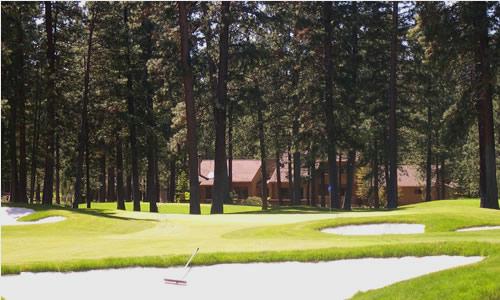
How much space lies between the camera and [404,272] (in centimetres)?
1145

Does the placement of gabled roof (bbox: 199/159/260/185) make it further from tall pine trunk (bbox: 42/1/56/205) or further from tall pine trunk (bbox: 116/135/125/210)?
tall pine trunk (bbox: 42/1/56/205)

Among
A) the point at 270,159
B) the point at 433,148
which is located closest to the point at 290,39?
the point at 433,148

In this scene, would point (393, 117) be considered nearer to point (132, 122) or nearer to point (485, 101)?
point (485, 101)

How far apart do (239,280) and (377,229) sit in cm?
947

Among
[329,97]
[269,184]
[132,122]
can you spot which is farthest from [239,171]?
[329,97]

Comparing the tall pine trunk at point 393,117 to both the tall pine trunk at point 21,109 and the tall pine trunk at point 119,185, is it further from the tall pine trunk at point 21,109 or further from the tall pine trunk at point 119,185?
the tall pine trunk at point 21,109

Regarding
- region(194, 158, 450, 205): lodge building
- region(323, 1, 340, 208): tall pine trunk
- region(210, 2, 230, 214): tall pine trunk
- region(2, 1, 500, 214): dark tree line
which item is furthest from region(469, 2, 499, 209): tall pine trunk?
region(194, 158, 450, 205): lodge building

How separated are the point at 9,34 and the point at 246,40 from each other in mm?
13643

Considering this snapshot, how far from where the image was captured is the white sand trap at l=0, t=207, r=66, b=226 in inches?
917

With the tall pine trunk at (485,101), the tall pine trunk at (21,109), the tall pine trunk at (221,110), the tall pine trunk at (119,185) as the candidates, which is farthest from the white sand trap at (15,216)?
the tall pine trunk at (485,101)

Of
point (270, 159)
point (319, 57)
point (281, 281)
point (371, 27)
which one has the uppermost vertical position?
point (371, 27)

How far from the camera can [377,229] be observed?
1992 cm

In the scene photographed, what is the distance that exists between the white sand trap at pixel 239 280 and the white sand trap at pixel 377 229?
7423mm

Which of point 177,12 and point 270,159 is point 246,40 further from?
point 270,159
